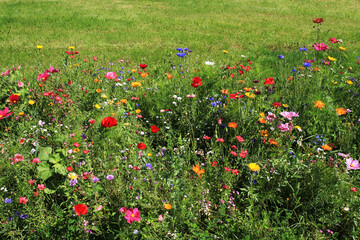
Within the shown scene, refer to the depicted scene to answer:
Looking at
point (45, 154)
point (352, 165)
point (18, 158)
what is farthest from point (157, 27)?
point (352, 165)

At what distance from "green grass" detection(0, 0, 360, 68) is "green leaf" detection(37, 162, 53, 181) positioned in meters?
3.63

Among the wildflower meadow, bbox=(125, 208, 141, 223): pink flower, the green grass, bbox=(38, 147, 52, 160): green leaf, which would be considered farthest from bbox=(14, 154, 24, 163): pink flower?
the green grass

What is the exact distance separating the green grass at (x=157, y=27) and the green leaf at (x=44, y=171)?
363 cm

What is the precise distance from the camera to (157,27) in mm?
7734

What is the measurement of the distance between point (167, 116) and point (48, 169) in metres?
1.27

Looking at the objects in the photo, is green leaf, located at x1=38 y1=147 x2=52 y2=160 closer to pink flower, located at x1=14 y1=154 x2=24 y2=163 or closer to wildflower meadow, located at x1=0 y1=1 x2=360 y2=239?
wildflower meadow, located at x1=0 y1=1 x2=360 y2=239

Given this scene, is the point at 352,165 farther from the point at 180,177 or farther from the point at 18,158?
the point at 18,158

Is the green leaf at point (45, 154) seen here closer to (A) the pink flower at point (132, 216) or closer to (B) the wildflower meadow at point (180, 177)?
(B) the wildflower meadow at point (180, 177)

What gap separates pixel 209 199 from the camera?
1.97 metres

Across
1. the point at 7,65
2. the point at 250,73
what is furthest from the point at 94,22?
the point at 250,73

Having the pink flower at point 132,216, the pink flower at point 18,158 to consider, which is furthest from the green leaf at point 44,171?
the pink flower at point 132,216

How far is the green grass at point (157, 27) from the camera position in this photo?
5914 millimetres

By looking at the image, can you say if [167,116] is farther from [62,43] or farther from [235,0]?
[235,0]

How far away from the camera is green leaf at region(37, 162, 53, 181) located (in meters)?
1.89
